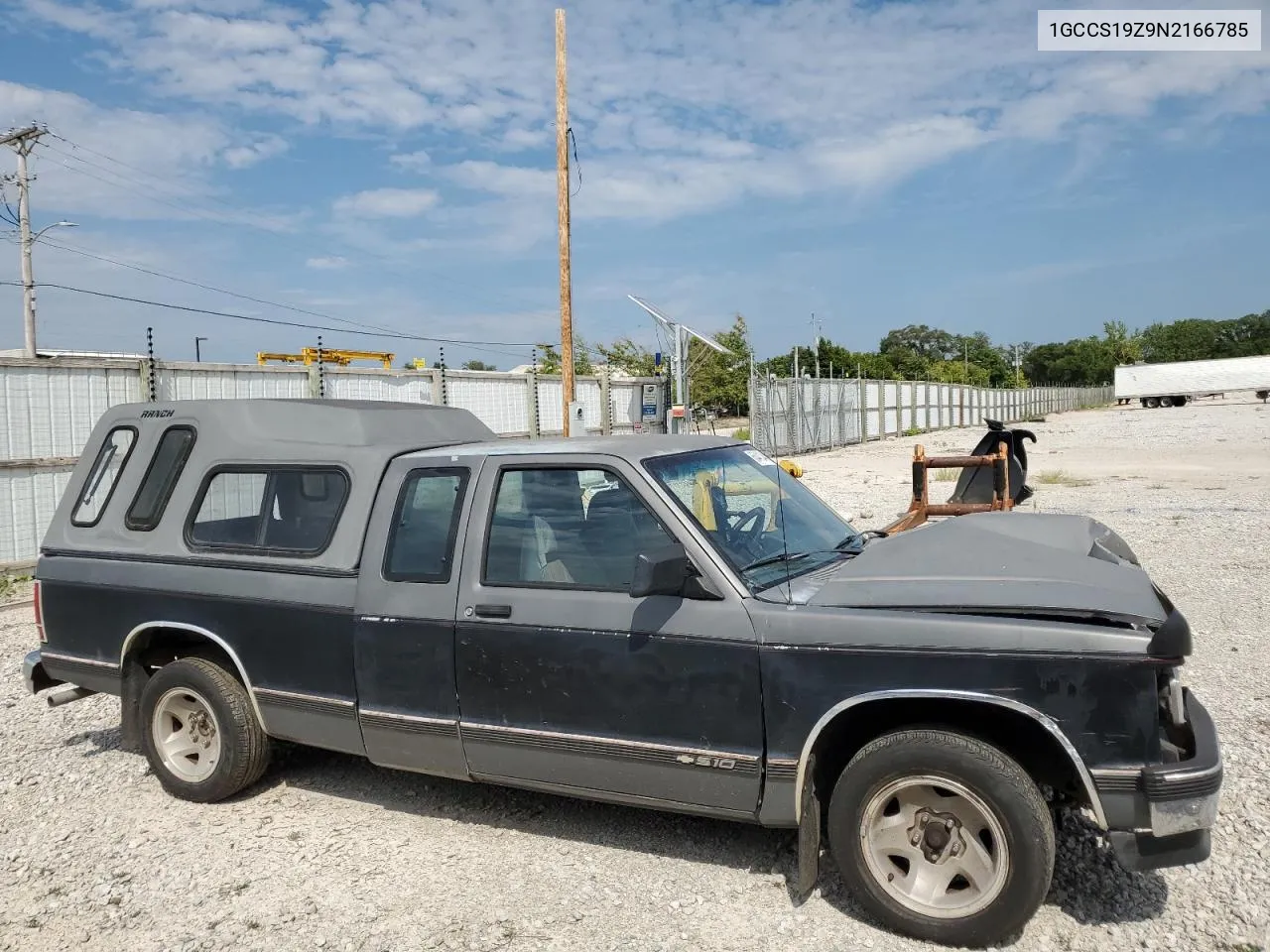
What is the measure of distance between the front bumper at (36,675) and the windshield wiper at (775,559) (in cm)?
373

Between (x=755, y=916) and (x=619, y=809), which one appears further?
(x=619, y=809)

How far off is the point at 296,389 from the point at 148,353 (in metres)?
2.13

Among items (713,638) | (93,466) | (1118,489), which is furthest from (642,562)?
(1118,489)

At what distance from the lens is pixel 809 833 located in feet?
11.2

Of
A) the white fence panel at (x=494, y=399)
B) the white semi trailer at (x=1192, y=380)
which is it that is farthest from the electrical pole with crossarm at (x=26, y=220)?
the white semi trailer at (x=1192, y=380)

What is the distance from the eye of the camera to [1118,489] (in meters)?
16.9

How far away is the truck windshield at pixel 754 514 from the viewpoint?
385 centimetres

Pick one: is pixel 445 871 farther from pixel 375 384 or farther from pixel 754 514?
pixel 375 384

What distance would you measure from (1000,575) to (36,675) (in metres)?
4.79

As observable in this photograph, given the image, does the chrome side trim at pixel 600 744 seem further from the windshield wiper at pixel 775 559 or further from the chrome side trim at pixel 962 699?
the windshield wiper at pixel 775 559

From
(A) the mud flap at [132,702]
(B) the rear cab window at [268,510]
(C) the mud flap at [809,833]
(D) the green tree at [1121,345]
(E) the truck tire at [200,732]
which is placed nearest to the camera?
(C) the mud flap at [809,833]

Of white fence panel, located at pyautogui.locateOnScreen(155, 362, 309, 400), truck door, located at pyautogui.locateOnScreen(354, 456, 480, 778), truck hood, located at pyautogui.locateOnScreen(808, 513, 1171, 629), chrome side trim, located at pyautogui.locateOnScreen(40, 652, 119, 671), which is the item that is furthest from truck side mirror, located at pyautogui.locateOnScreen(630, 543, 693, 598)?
white fence panel, located at pyautogui.locateOnScreen(155, 362, 309, 400)

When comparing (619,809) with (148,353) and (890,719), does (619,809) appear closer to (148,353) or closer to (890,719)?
(890,719)

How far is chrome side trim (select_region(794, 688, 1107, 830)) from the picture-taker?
3.08 m
